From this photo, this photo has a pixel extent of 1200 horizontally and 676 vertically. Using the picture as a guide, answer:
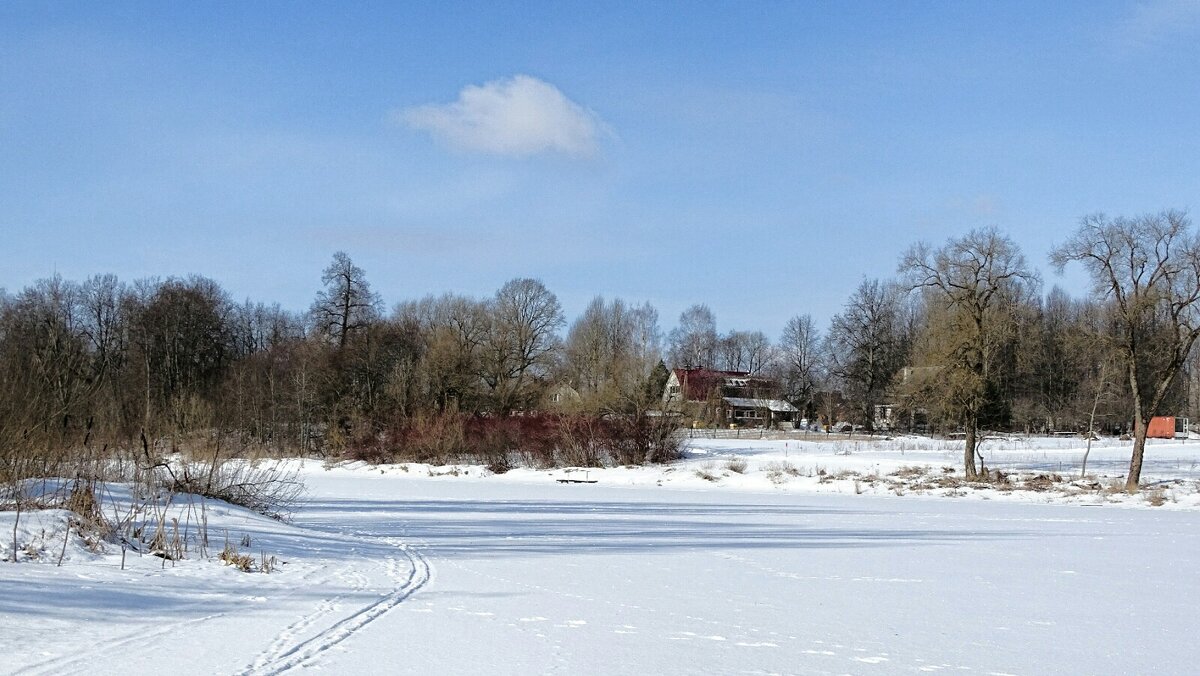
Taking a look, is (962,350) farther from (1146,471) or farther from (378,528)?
(378,528)

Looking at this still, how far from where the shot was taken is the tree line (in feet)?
51.2

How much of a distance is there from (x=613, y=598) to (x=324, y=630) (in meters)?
3.29

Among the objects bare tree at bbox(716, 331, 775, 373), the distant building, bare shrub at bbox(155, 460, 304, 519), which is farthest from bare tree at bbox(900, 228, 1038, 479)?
bare tree at bbox(716, 331, 775, 373)

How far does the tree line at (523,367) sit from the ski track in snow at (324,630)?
498cm

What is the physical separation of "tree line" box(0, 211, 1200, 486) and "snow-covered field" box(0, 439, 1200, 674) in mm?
3443

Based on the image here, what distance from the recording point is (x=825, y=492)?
30875 mm

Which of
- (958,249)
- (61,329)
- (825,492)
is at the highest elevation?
(958,249)

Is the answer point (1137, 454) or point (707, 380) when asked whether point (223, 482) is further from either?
point (707, 380)

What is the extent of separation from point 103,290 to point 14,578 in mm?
64435

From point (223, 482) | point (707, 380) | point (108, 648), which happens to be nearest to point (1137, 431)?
point (223, 482)

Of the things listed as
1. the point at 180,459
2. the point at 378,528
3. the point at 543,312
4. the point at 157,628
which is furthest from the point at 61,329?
the point at 543,312

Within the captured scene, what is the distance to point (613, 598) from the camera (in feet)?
30.9

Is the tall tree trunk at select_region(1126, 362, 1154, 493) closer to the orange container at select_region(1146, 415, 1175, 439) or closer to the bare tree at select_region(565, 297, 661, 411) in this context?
the bare tree at select_region(565, 297, 661, 411)

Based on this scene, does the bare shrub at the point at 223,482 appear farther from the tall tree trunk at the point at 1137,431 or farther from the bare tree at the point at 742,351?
the bare tree at the point at 742,351
